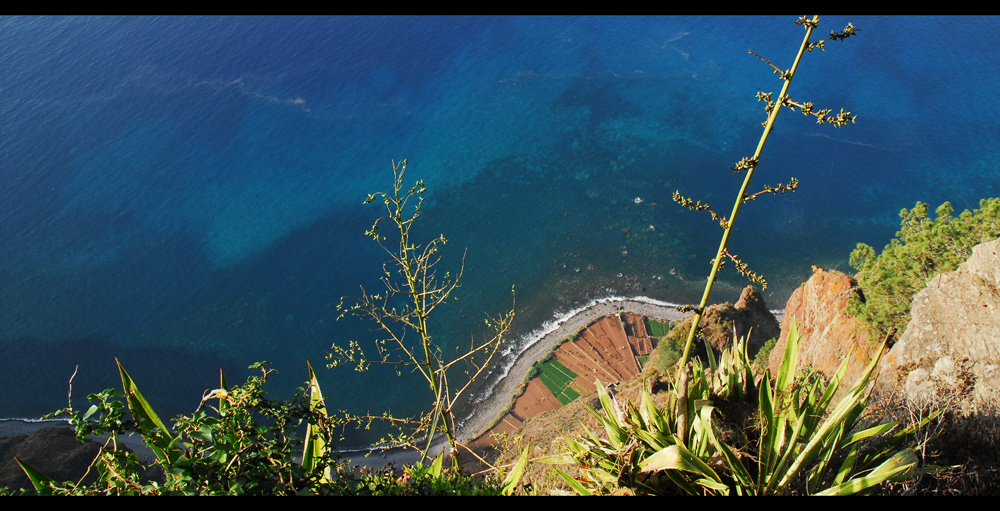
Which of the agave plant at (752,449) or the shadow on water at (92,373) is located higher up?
the agave plant at (752,449)

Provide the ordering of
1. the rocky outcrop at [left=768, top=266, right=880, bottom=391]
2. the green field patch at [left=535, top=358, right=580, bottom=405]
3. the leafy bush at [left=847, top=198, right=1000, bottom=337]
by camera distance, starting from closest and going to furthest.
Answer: the leafy bush at [left=847, top=198, right=1000, bottom=337] < the rocky outcrop at [left=768, top=266, right=880, bottom=391] < the green field patch at [left=535, top=358, right=580, bottom=405]

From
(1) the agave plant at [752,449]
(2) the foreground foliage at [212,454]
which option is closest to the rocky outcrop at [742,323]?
(1) the agave plant at [752,449]

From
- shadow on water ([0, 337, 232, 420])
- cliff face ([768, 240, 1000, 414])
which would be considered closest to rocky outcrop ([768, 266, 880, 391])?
cliff face ([768, 240, 1000, 414])

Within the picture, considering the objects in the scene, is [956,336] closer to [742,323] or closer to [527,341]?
[742,323]

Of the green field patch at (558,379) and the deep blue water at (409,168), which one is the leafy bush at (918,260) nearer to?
the green field patch at (558,379)

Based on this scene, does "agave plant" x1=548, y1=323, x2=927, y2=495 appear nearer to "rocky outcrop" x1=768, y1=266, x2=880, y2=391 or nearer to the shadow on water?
"rocky outcrop" x1=768, y1=266, x2=880, y2=391

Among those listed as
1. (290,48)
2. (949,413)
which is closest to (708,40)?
(290,48)
